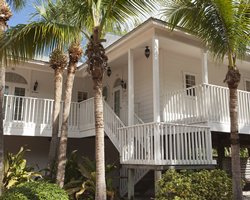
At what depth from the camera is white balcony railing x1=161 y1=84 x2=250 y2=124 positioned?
9.62 metres

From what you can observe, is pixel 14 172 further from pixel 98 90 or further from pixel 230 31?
pixel 230 31

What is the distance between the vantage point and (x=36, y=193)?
7.63m

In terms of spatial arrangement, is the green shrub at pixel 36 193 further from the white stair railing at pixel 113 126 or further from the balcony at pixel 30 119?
the balcony at pixel 30 119

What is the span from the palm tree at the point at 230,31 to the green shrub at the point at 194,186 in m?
0.66

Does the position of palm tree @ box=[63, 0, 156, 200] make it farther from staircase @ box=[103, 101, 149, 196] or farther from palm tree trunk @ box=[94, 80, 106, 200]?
staircase @ box=[103, 101, 149, 196]

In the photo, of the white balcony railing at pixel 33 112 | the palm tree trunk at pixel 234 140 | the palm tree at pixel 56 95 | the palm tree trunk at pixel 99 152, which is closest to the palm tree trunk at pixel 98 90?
the palm tree trunk at pixel 99 152

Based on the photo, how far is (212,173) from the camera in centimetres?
800

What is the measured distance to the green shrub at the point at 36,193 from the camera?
738 cm

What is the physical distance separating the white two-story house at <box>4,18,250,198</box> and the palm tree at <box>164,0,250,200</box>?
1790 mm

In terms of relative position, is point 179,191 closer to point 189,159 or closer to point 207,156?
point 189,159

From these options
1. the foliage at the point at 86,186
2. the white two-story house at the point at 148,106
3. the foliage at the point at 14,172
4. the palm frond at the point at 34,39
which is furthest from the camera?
the foliage at the point at 14,172

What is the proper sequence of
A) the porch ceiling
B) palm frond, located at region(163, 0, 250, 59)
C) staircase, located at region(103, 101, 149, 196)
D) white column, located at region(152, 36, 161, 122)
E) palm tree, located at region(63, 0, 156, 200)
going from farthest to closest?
the porch ceiling → staircase, located at region(103, 101, 149, 196) → white column, located at region(152, 36, 161, 122) → palm frond, located at region(163, 0, 250, 59) → palm tree, located at region(63, 0, 156, 200)

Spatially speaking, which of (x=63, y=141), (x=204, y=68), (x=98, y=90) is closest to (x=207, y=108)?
(x=204, y=68)

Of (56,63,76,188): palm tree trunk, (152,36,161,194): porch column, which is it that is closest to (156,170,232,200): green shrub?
(152,36,161,194): porch column
